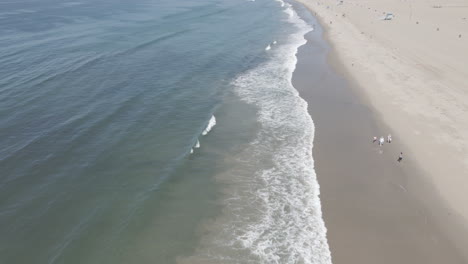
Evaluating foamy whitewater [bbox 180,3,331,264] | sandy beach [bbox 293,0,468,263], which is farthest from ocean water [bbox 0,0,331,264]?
sandy beach [bbox 293,0,468,263]

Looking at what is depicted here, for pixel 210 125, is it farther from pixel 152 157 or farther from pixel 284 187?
pixel 284 187

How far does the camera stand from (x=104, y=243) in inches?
742

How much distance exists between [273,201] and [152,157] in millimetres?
10350

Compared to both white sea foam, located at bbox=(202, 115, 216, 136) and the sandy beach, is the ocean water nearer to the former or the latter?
white sea foam, located at bbox=(202, 115, 216, 136)

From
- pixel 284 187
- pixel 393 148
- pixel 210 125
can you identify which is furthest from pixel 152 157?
pixel 393 148

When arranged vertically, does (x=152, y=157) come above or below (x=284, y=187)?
above

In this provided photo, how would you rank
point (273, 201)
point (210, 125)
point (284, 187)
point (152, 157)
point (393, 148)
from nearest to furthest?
point (273, 201), point (284, 187), point (152, 157), point (393, 148), point (210, 125)

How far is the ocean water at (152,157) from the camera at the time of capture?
62.4 feet

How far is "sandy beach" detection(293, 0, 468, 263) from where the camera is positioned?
760 inches

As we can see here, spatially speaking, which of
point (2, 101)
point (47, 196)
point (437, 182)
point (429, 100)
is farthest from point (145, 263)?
point (429, 100)

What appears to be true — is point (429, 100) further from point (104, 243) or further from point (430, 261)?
point (104, 243)

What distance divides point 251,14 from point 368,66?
52.5 meters

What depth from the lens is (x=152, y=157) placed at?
2656 centimetres

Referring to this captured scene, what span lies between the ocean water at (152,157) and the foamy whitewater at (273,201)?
0.27ft
